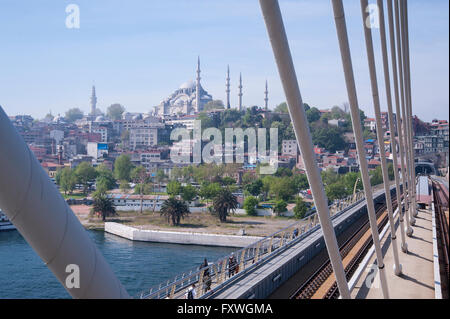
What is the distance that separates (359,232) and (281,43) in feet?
→ 21.5

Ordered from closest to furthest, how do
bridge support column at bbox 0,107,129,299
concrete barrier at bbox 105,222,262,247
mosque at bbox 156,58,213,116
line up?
1. bridge support column at bbox 0,107,129,299
2. concrete barrier at bbox 105,222,262,247
3. mosque at bbox 156,58,213,116

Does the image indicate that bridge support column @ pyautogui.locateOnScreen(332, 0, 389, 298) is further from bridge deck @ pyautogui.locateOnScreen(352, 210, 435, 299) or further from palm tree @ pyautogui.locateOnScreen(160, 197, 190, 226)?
palm tree @ pyautogui.locateOnScreen(160, 197, 190, 226)

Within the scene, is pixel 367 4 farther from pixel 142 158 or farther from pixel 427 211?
pixel 142 158

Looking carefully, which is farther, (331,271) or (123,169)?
(123,169)

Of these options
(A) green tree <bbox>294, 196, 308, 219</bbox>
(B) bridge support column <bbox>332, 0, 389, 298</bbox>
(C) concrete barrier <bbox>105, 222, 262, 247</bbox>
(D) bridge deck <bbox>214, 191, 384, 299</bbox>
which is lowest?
(C) concrete barrier <bbox>105, 222, 262, 247</bbox>

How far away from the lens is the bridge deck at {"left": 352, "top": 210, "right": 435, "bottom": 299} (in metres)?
3.42

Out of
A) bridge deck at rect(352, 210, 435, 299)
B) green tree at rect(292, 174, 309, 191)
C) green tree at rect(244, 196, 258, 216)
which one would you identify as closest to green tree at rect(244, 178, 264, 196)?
green tree at rect(292, 174, 309, 191)

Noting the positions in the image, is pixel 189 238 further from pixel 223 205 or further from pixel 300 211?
pixel 300 211

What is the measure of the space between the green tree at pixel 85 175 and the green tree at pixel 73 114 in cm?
2804

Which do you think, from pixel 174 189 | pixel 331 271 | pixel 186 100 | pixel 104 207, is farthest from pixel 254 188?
pixel 186 100

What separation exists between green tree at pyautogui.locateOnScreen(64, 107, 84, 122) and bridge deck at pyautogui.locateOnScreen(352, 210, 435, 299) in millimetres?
45457

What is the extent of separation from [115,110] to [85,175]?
3436cm

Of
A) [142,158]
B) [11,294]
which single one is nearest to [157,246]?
[11,294]

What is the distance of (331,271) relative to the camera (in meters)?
4.26
